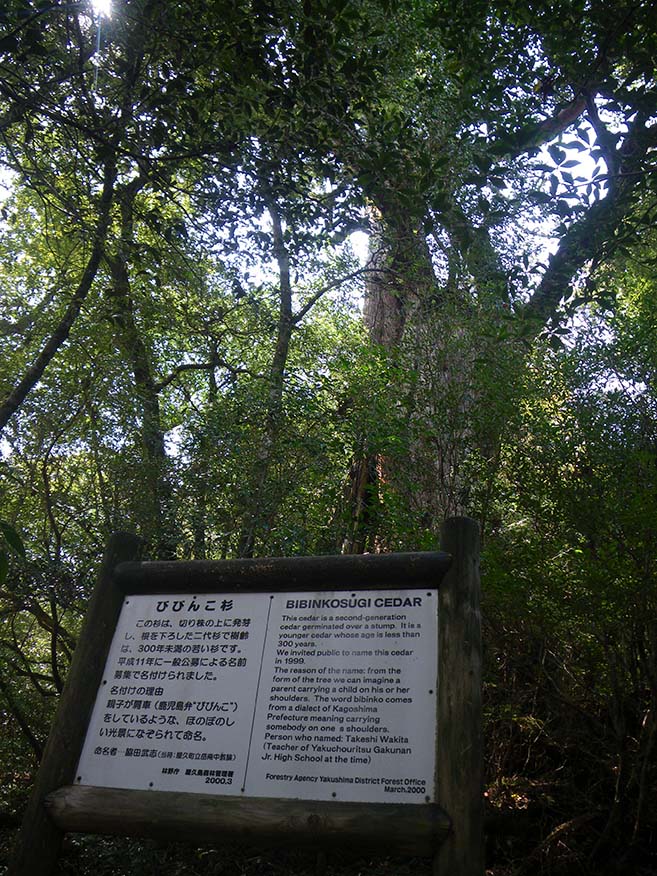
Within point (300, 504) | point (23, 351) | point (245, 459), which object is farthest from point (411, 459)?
point (23, 351)

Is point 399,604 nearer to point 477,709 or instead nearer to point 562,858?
point 477,709

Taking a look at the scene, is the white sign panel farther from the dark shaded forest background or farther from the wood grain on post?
the dark shaded forest background

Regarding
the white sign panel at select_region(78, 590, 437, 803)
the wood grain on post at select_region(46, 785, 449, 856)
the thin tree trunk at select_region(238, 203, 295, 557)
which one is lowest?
the wood grain on post at select_region(46, 785, 449, 856)

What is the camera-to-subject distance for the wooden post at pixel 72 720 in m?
3.02

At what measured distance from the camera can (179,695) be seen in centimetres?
323

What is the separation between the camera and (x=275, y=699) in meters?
3.06

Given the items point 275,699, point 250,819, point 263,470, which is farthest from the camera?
point 263,470

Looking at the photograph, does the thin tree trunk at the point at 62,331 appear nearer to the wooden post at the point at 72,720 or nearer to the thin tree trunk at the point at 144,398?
the thin tree trunk at the point at 144,398

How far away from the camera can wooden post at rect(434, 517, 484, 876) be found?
2.62m

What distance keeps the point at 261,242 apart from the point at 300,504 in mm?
2673

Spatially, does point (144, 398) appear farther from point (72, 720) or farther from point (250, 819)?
point (250, 819)

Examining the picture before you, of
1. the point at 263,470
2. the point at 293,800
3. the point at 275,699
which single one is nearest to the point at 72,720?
the point at 275,699

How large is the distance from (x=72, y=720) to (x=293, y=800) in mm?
1158

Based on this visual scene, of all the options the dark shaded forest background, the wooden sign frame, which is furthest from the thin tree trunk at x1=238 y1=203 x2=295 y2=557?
the wooden sign frame
